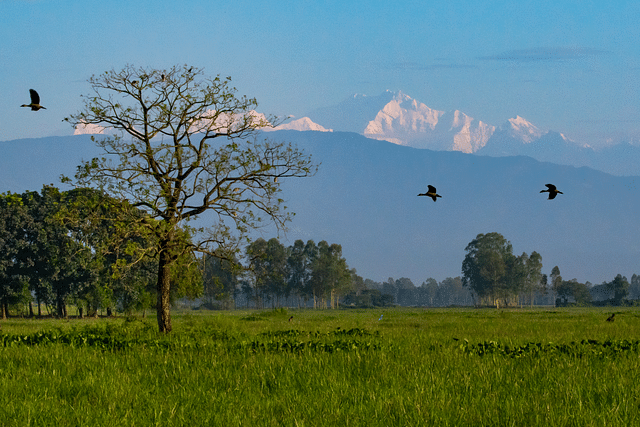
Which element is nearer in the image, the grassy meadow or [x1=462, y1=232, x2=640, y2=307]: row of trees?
A: the grassy meadow

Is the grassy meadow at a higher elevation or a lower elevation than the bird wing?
lower

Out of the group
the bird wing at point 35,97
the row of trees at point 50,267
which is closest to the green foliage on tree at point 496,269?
the row of trees at point 50,267

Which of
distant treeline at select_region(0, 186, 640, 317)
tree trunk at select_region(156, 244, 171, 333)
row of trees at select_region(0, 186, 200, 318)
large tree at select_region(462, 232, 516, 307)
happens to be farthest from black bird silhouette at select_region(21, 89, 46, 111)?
large tree at select_region(462, 232, 516, 307)

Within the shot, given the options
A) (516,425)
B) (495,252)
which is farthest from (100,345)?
(495,252)

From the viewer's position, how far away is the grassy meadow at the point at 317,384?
8125 mm

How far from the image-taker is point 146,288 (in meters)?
71.0

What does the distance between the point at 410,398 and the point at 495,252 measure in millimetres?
155527

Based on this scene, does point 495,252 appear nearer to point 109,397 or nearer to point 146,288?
point 146,288

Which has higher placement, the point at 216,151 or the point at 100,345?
the point at 216,151

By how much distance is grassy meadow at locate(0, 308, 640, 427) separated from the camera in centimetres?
812

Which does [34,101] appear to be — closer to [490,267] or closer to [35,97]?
[35,97]

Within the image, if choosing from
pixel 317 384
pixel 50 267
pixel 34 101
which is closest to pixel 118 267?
pixel 50 267

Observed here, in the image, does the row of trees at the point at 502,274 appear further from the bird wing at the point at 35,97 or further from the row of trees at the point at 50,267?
the bird wing at the point at 35,97

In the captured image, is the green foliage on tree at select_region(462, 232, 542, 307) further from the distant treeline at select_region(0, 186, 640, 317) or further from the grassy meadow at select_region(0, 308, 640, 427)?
the grassy meadow at select_region(0, 308, 640, 427)
